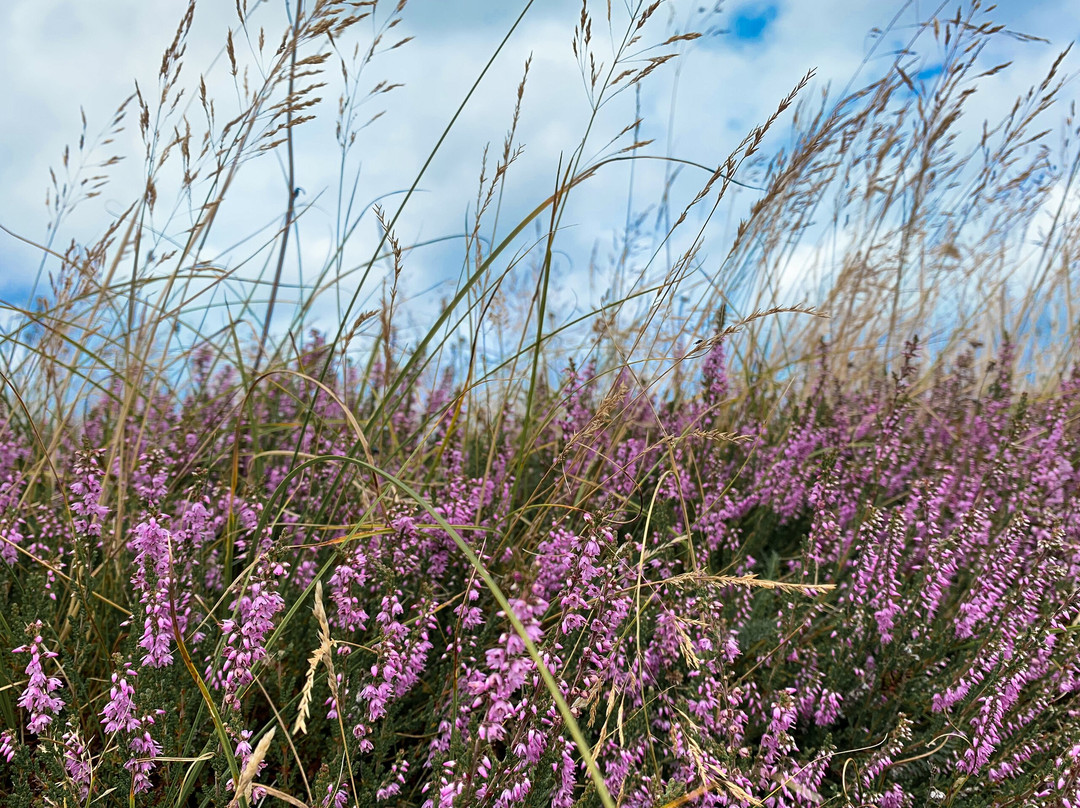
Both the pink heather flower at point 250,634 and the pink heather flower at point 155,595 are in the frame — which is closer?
the pink heather flower at point 250,634

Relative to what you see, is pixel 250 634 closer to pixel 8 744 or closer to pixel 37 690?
pixel 37 690

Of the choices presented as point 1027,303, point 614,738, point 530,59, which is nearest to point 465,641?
point 614,738

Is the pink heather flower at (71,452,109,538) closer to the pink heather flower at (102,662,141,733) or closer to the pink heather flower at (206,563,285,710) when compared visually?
the pink heather flower at (102,662,141,733)

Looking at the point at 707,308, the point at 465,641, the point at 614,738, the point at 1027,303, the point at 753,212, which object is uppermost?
the point at 1027,303

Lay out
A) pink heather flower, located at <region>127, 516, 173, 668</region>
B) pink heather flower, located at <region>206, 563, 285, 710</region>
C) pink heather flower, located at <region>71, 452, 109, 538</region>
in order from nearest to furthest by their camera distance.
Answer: pink heather flower, located at <region>206, 563, 285, 710</region> < pink heather flower, located at <region>127, 516, 173, 668</region> < pink heather flower, located at <region>71, 452, 109, 538</region>

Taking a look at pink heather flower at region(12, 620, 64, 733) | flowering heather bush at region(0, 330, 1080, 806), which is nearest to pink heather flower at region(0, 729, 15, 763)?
flowering heather bush at region(0, 330, 1080, 806)

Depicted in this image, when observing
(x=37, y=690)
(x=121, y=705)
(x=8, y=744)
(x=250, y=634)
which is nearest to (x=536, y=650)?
(x=250, y=634)

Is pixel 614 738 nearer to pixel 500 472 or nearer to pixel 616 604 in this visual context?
pixel 616 604

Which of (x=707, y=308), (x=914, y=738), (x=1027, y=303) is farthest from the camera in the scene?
(x=1027, y=303)

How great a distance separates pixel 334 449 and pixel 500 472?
80 centimetres

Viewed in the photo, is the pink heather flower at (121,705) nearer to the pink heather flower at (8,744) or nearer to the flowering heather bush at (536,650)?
the flowering heather bush at (536,650)

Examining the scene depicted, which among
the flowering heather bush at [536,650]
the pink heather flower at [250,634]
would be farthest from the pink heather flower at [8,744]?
the pink heather flower at [250,634]

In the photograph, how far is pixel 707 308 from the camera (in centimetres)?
399

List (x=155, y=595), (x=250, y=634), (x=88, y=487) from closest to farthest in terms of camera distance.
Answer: (x=250, y=634) → (x=155, y=595) → (x=88, y=487)
